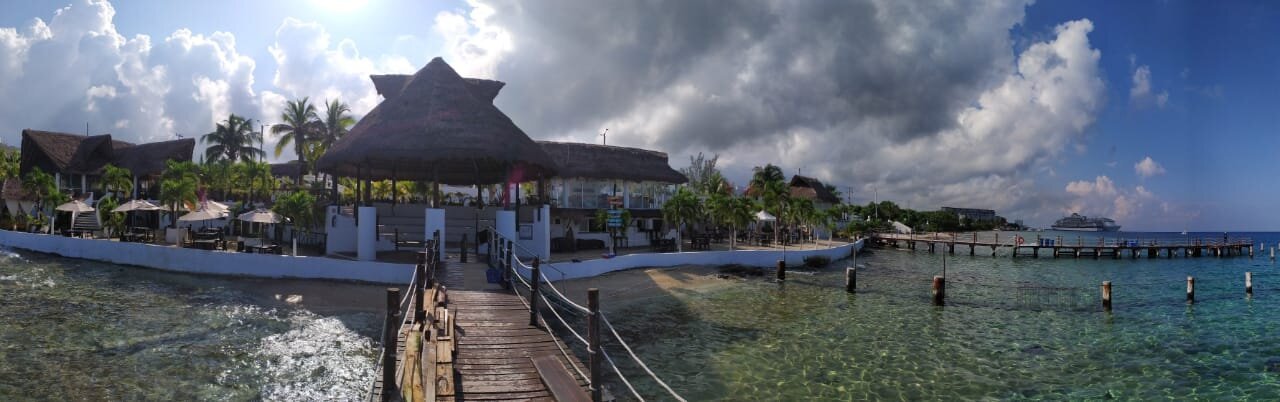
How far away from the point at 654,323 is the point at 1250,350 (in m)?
16.6

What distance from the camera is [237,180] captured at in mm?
47938

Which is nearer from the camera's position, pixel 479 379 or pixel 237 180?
pixel 479 379

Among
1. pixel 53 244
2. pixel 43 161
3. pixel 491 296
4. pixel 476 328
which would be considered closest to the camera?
pixel 476 328

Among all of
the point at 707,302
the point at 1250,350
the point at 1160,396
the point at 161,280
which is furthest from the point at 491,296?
the point at 1250,350

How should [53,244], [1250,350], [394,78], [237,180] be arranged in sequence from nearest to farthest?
[1250,350]
[53,244]
[394,78]
[237,180]

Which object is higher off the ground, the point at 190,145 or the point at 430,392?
the point at 190,145

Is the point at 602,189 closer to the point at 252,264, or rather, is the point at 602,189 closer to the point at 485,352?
the point at 252,264

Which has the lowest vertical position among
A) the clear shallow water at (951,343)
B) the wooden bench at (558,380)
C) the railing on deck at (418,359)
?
the clear shallow water at (951,343)

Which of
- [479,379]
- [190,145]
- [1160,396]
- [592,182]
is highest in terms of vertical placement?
[190,145]

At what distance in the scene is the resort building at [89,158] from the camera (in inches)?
1736

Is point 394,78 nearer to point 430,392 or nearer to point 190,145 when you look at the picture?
point 430,392

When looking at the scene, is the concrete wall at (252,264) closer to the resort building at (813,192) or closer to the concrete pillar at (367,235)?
the concrete pillar at (367,235)

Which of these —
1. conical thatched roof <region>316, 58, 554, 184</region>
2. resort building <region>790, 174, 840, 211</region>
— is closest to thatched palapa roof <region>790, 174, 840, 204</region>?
resort building <region>790, 174, 840, 211</region>

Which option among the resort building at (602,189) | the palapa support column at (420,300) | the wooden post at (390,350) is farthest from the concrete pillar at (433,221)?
the wooden post at (390,350)
